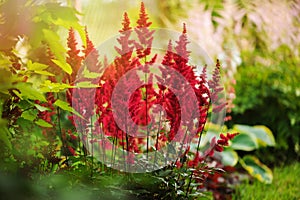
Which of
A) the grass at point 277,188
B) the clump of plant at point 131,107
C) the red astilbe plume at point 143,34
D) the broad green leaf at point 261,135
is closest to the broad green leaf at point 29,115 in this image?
the clump of plant at point 131,107

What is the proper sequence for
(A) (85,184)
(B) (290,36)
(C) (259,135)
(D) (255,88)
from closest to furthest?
(A) (85,184) → (C) (259,135) → (D) (255,88) → (B) (290,36)

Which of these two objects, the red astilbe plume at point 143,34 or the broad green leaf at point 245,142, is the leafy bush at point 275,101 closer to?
the broad green leaf at point 245,142

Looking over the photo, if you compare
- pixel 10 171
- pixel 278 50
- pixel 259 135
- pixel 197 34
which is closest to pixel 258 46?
pixel 278 50

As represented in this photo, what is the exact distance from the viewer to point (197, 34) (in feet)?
14.3

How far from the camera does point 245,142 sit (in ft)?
11.6

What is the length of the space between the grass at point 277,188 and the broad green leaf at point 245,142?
30cm

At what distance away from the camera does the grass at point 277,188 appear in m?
2.87

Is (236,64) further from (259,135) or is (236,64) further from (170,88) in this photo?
(170,88)

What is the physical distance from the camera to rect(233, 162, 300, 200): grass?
2.87 m

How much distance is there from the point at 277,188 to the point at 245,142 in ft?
1.62

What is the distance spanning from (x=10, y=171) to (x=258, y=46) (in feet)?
13.0

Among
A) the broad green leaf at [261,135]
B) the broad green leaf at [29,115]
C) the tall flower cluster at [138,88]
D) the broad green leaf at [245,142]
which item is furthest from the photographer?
the broad green leaf at [261,135]

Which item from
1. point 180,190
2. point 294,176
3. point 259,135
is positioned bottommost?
point 294,176

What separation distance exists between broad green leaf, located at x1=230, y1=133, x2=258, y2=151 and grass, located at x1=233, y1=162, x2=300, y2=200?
0.30 meters
